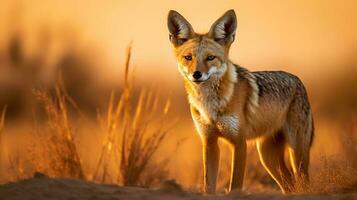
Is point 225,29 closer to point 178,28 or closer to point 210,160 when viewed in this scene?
point 178,28

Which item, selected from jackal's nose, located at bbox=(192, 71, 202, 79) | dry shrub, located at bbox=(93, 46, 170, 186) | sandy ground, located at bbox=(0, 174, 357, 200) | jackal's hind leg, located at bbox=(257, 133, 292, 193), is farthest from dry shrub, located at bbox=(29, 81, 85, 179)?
jackal's hind leg, located at bbox=(257, 133, 292, 193)

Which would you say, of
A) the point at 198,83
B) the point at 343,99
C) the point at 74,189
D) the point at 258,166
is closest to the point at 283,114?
the point at 198,83

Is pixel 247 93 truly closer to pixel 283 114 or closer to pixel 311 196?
pixel 283 114

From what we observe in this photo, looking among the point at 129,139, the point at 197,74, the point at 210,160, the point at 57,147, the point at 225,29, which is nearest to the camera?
the point at 197,74

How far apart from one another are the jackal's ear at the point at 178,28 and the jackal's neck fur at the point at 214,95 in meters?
0.53

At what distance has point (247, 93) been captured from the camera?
7602 millimetres

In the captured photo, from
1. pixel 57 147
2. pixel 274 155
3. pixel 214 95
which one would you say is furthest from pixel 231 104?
pixel 57 147

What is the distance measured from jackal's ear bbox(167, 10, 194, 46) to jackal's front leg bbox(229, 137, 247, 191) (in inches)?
49.7

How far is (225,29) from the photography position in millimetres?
7555

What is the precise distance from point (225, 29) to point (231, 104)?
865mm

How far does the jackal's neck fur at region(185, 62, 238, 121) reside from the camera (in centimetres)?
727

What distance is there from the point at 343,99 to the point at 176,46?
15325 millimetres

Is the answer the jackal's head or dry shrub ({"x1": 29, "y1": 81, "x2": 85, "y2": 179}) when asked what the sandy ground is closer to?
the jackal's head

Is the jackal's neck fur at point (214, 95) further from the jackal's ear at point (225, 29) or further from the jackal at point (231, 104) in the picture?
the jackal's ear at point (225, 29)
